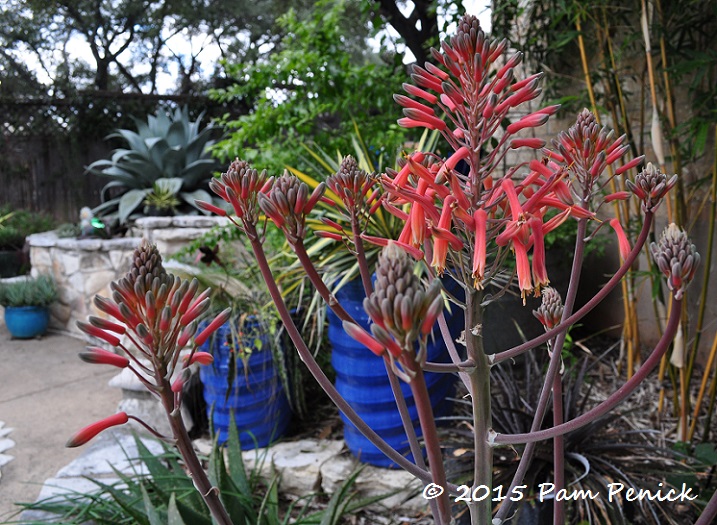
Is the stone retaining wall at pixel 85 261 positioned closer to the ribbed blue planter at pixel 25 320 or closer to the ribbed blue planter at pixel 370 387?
the ribbed blue planter at pixel 25 320

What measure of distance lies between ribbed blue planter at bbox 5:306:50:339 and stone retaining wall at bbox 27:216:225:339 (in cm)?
25

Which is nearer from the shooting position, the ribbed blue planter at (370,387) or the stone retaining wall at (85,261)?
the ribbed blue planter at (370,387)

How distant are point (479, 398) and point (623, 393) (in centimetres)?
14

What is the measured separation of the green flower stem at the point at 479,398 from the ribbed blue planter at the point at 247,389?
2.12 m

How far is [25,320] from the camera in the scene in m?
5.34

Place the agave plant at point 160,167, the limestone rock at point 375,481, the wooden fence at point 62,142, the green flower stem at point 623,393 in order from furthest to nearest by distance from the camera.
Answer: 1. the wooden fence at point 62,142
2. the agave plant at point 160,167
3. the limestone rock at point 375,481
4. the green flower stem at point 623,393

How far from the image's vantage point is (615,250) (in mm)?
3492

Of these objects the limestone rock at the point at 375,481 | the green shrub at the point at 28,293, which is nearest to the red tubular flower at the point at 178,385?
the limestone rock at the point at 375,481

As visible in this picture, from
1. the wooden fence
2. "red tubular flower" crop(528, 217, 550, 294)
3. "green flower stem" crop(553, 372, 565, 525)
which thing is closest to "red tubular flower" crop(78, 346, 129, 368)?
"red tubular flower" crop(528, 217, 550, 294)

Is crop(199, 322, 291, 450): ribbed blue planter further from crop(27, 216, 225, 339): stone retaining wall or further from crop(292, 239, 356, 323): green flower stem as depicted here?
crop(292, 239, 356, 323): green flower stem

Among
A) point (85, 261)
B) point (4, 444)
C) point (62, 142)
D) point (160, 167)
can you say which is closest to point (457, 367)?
point (4, 444)

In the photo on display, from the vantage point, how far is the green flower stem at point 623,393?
508 mm

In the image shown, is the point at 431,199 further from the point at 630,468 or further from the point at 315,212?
the point at 315,212

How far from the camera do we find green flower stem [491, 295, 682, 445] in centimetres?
51
